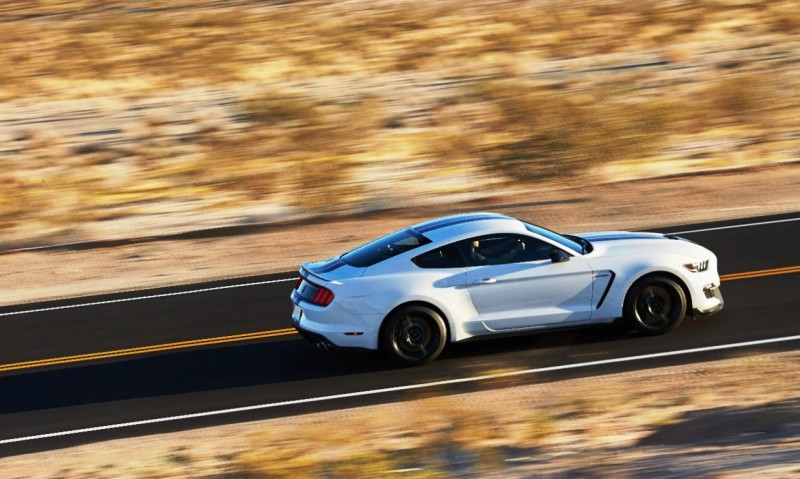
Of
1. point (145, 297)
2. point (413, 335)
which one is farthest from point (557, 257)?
point (145, 297)

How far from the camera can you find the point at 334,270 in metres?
12.7

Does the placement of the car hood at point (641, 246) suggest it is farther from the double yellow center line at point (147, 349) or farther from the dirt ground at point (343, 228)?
the dirt ground at point (343, 228)

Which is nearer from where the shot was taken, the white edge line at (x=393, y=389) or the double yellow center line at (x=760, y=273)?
the white edge line at (x=393, y=389)

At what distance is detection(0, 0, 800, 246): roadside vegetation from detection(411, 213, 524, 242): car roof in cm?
931

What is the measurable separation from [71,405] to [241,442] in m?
2.39

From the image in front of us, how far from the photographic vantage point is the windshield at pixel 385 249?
41.4 ft

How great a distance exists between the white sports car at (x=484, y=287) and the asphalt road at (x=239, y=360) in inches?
14.0

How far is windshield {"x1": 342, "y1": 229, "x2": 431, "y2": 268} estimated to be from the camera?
41.4ft

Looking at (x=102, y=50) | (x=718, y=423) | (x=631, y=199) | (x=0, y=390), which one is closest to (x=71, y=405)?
(x=0, y=390)

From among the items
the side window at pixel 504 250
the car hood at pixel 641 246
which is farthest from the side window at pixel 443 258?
the car hood at pixel 641 246

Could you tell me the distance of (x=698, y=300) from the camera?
12867 mm

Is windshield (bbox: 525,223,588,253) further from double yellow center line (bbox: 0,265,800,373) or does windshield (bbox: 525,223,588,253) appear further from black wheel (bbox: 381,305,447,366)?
double yellow center line (bbox: 0,265,800,373)

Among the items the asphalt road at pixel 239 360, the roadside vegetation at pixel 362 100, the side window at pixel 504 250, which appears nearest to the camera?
the asphalt road at pixel 239 360

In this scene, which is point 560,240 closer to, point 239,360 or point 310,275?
point 310,275
